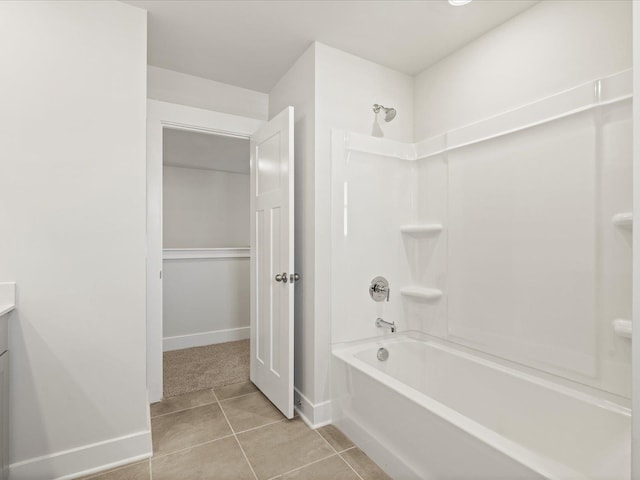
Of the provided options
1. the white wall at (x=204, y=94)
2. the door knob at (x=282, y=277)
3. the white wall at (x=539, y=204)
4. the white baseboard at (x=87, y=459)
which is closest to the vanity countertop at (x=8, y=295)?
the white baseboard at (x=87, y=459)

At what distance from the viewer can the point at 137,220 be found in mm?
1833

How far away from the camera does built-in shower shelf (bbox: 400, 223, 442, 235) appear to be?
234cm

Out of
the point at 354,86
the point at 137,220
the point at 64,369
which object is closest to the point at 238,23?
the point at 354,86

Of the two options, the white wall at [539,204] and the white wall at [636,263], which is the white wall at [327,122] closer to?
the white wall at [539,204]

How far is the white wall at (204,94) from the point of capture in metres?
2.56

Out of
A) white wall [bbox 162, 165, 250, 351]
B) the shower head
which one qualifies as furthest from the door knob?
white wall [bbox 162, 165, 250, 351]

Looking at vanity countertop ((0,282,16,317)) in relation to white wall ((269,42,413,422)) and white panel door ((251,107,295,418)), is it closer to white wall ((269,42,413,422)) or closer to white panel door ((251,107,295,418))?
white panel door ((251,107,295,418))

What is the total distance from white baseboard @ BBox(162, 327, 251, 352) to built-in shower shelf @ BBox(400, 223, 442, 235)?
8.45 feet

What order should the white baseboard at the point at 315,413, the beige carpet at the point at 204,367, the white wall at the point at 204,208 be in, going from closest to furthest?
the white baseboard at the point at 315,413
the beige carpet at the point at 204,367
the white wall at the point at 204,208

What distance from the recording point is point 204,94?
8.89 ft

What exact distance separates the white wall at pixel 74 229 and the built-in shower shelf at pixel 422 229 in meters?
1.74

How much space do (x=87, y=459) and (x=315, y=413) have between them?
4.06 feet

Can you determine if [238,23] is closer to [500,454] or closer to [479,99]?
[479,99]

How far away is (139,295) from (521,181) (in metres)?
2.21
